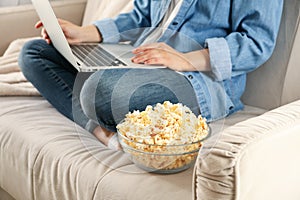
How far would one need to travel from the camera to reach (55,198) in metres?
1.31

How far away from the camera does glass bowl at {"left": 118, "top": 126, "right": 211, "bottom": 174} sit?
114cm

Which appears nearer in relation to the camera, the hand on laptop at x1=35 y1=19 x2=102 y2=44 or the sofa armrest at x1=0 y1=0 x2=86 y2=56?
the hand on laptop at x1=35 y1=19 x2=102 y2=44

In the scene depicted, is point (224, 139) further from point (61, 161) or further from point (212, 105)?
point (61, 161)

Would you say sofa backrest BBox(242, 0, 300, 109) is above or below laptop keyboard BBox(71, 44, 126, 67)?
below

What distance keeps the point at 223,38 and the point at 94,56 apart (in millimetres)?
327

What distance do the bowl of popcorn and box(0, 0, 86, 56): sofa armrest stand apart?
1.00 meters

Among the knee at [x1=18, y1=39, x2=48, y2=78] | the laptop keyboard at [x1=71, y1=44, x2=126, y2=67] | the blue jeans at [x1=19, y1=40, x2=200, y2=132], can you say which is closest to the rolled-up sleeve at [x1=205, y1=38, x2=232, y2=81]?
the blue jeans at [x1=19, y1=40, x2=200, y2=132]

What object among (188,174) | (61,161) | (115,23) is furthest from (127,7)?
(188,174)

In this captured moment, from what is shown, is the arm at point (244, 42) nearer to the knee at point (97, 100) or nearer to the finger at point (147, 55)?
the finger at point (147, 55)

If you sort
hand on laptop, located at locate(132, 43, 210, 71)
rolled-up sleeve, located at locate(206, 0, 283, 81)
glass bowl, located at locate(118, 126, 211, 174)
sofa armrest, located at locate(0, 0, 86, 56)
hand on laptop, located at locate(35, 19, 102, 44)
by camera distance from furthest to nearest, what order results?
sofa armrest, located at locate(0, 0, 86, 56)
hand on laptop, located at locate(35, 19, 102, 44)
rolled-up sleeve, located at locate(206, 0, 283, 81)
hand on laptop, located at locate(132, 43, 210, 71)
glass bowl, located at locate(118, 126, 211, 174)

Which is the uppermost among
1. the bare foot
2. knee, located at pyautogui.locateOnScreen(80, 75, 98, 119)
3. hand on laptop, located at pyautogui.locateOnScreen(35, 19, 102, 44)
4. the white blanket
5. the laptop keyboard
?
the laptop keyboard

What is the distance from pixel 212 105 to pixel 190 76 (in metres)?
0.09

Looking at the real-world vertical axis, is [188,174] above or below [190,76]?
below

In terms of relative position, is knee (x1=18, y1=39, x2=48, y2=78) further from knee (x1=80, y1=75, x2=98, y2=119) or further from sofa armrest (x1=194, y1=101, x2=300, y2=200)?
sofa armrest (x1=194, y1=101, x2=300, y2=200)
